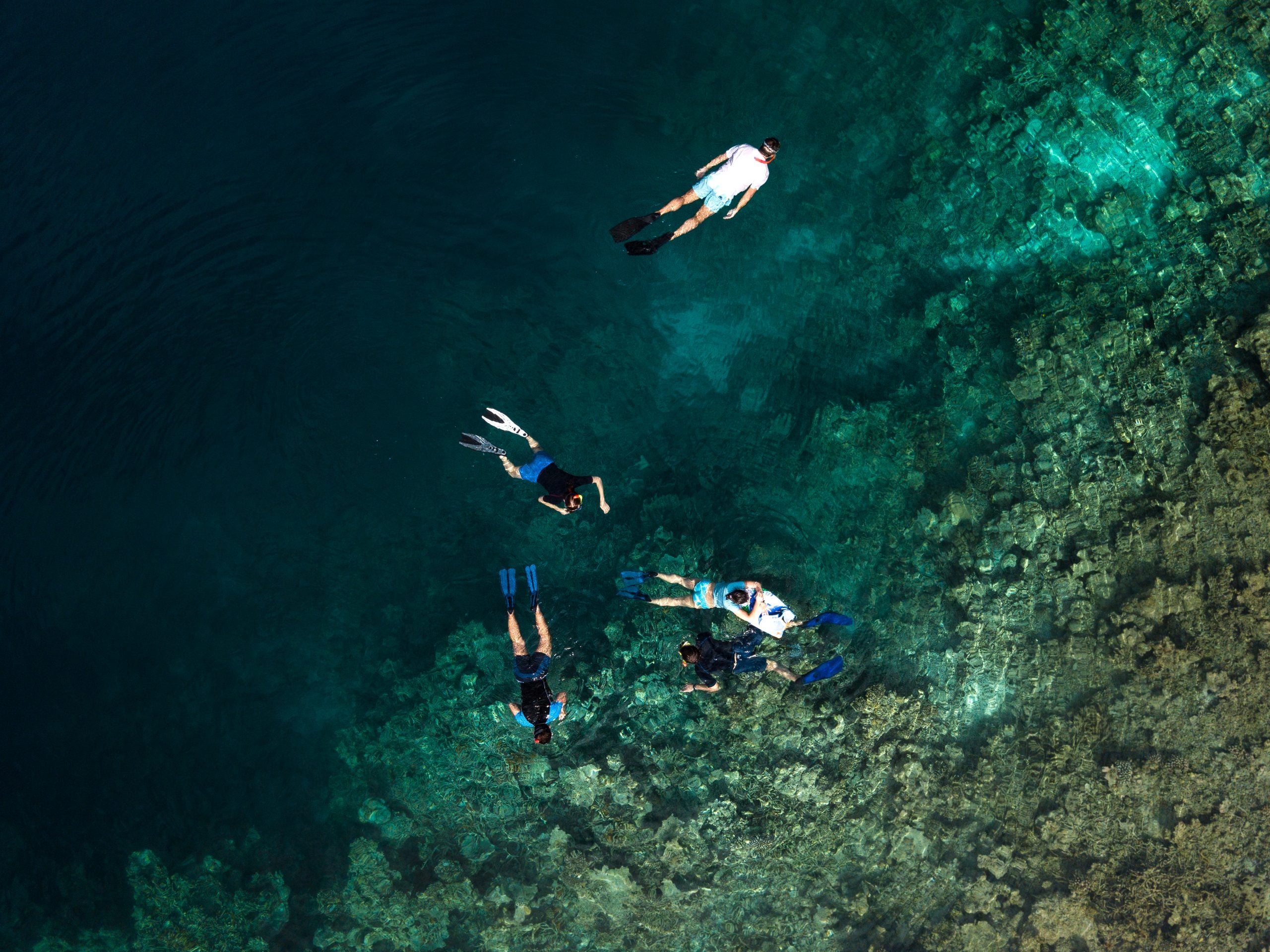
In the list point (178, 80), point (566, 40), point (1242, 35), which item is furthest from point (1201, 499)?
point (178, 80)

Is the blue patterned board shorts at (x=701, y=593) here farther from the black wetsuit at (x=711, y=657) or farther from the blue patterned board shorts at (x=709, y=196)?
the blue patterned board shorts at (x=709, y=196)

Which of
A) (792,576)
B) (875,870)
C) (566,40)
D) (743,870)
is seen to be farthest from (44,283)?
(875,870)

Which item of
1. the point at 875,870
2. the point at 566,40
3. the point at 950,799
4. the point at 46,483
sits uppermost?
the point at 566,40

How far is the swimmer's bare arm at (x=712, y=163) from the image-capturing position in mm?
6918

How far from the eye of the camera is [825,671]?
7.32 m

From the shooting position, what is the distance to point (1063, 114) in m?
7.58

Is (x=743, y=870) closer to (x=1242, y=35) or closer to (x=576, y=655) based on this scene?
(x=576, y=655)

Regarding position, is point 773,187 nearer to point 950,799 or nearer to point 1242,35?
point 1242,35

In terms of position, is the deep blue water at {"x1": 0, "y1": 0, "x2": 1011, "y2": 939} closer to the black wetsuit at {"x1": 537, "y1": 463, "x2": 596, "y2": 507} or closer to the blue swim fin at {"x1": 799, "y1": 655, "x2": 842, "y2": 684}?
the black wetsuit at {"x1": 537, "y1": 463, "x2": 596, "y2": 507}

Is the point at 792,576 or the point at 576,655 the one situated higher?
the point at 792,576

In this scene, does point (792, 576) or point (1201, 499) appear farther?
point (792, 576)

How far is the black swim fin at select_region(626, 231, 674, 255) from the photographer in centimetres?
720

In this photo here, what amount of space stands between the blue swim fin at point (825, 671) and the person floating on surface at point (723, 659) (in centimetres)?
13

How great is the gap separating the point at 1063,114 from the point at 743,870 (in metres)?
8.75
